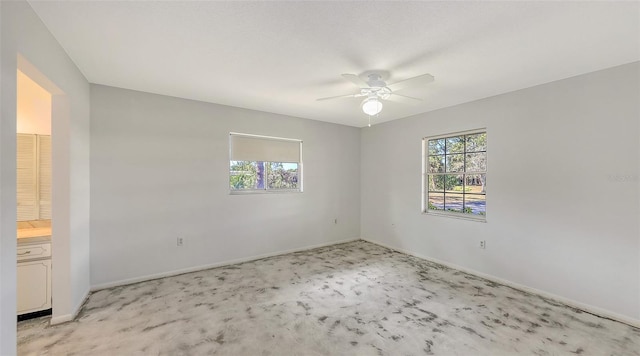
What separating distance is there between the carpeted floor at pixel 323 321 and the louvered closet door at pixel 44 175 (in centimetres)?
108

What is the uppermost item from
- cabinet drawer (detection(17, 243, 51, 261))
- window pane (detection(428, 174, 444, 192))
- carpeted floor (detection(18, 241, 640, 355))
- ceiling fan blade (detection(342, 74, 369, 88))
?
ceiling fan blade (detection(342, 74, 369, 88))

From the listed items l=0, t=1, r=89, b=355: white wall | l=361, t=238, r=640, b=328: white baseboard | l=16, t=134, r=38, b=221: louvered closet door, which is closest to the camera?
l=0, t=1, r=89, b=355: white wall

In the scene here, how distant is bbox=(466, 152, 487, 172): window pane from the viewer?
3.61 meters

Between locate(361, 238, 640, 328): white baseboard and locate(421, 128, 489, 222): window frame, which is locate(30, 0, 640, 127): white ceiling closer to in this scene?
locate(421, 128, 489, 222): window frame

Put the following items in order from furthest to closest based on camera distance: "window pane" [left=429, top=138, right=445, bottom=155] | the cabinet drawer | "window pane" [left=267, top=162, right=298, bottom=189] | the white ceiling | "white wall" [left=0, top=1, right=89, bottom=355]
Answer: "window pane" [left=267, top=162, right=298, bottom=189]
"window pane" [left=429, top=138, right=445, bottom=155]
the cabinet drawer
the white ceiling
"white wall" [left=0, top=1, right=89, bottom=355]

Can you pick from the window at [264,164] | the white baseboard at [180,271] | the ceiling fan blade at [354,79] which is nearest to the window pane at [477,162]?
the ceiling fan blade at [354,79]

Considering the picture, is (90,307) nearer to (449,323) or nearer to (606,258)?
(449,323)

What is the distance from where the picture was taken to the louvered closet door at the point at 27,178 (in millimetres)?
2584

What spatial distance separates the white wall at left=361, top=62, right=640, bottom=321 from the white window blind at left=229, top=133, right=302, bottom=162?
243 centimetres

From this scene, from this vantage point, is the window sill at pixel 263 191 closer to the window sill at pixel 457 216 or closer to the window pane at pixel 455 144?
the window sill at pixel 457 216

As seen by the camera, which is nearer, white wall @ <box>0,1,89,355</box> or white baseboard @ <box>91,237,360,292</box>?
white wall @ <box>0,1,89,355</box>

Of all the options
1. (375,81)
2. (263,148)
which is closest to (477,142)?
(375,81)

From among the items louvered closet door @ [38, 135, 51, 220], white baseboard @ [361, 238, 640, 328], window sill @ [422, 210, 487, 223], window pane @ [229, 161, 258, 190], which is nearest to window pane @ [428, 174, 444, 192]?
window sill @ [422, 210, 487, 223]

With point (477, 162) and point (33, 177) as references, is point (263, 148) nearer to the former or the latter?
point (33, 177)
